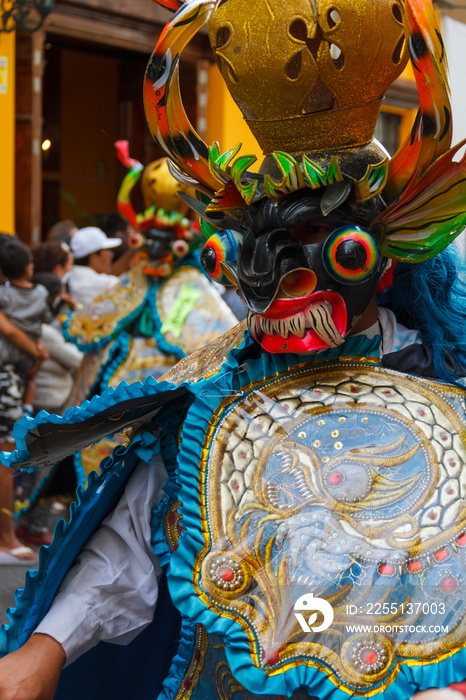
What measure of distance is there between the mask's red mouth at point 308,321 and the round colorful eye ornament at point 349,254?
1.8 inches

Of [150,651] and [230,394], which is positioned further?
[150,651]

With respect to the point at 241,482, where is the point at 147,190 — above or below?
above

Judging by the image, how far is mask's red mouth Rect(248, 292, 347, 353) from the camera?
181 centimetres

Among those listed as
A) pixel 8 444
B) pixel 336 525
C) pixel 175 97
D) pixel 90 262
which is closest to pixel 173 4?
pixel 175 97

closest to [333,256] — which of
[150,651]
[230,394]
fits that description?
[230,394]

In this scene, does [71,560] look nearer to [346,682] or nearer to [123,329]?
[346,682]

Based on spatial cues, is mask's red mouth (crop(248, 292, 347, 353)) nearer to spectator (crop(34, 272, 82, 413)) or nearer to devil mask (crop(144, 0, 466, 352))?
devil mask (crop(144, 0, 466, 352))

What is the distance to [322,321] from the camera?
182cm

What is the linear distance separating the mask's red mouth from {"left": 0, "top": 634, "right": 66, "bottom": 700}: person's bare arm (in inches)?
28.3

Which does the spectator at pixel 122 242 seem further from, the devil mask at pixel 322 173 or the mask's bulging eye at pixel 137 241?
the devil mask at pixel 322 173

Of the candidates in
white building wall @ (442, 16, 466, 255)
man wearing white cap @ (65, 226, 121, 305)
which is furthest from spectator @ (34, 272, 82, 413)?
white building wall @ (442, 16, 466, 255)

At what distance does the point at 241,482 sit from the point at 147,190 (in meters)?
3.47

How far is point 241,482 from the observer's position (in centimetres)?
185

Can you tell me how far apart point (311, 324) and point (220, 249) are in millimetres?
245
